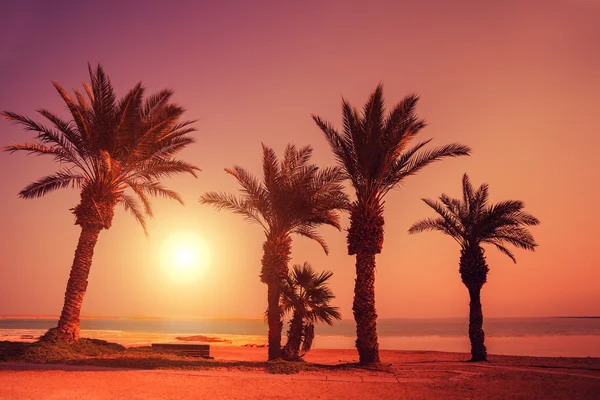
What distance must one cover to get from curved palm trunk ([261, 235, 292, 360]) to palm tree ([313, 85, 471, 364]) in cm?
345

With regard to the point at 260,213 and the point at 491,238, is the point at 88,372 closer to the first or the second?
the point at 260,213

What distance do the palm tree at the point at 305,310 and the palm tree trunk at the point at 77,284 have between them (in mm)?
8774

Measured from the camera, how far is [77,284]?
1789 centimetres

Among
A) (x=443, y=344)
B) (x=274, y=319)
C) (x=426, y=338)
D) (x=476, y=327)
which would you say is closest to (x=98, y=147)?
(x=274, y=319)

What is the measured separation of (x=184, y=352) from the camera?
18.6 meters

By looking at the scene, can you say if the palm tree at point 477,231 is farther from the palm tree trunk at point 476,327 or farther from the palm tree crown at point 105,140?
the palm tree crown at point 105,140

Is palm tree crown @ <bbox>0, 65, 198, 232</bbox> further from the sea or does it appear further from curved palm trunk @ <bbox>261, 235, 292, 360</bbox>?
the sea

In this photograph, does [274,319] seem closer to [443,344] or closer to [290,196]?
[290,196]

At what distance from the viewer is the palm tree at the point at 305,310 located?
1858 cm

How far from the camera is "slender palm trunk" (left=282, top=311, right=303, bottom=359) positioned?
→ 18.6 m

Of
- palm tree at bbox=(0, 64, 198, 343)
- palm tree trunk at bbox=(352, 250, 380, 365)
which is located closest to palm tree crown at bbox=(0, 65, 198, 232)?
palm tree at bbox=(0, 64, 198, 343)

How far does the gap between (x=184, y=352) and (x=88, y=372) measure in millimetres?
6784

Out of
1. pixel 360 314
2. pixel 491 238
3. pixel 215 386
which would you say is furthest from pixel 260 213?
pixel 491 238

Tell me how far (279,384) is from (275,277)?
731 cm
